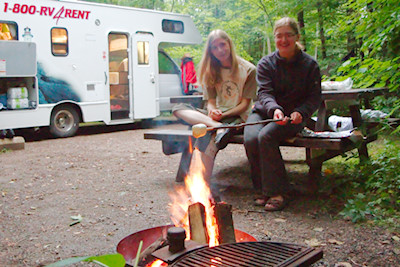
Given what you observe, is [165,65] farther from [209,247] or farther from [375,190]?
[209,247]

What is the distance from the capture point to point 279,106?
12.2ft

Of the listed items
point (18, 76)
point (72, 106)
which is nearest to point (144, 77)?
point (72, 106)

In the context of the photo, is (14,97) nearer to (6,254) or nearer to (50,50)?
(50,50)

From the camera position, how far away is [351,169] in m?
4.66

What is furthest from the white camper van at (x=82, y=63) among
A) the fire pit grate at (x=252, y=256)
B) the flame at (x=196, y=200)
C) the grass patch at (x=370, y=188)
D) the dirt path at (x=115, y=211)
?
the fire pit grate at (x=252, y=256)

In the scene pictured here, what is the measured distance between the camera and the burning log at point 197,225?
2400mm

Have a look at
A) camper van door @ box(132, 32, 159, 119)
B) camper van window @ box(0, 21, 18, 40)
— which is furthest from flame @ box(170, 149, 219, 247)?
camper van door @ box(132, 32, 159, 119)

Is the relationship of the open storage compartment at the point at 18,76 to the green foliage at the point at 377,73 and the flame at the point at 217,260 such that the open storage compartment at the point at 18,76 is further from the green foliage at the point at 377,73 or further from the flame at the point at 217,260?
the flame at the point at 217,260

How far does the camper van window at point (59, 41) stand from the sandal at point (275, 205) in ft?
20.9

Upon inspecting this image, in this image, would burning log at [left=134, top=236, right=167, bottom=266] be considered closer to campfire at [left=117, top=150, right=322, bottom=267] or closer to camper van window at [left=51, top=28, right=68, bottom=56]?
campfire at [left=117, top=150, right=322, bottom=267]

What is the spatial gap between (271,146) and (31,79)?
6082 mm

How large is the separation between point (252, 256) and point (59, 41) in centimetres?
771

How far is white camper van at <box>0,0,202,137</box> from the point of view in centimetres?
800

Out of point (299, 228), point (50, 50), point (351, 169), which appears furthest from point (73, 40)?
point (299, 228)
